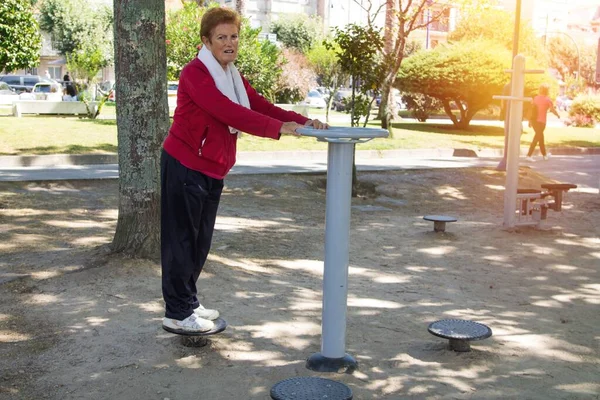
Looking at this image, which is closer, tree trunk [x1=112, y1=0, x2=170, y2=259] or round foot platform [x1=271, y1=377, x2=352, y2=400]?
round foot platform [x1=271, y1=377, x2=352, y2=400]

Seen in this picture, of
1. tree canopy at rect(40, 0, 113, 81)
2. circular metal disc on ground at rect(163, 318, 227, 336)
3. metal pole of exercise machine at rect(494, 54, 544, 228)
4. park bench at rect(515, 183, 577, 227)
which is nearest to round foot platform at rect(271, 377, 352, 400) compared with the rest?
circular metal disc on ground at rect(163, 318, 227, 336)

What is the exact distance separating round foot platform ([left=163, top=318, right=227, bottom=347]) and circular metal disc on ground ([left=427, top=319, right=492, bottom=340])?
119 cm

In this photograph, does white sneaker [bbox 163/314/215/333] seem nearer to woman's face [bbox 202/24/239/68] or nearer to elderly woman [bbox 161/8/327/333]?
elderly woman [bbox 161/8/327/333]

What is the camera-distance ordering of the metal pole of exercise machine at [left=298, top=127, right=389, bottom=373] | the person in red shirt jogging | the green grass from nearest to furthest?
the metal pole of exercise machine at [left=298, top=127, right=389, bottom=373] < the green grass < the person in red shirt jogging

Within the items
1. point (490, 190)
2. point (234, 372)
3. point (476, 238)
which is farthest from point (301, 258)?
point (490, 190)

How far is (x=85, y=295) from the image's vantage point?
17.3 feet

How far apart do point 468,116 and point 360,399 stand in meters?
22.4

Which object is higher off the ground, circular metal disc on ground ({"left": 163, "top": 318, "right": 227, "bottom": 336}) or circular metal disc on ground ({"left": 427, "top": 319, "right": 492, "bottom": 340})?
circular metal disc on ground ({"left": 163, "top": 318, "right": 227, "bottom": 336})

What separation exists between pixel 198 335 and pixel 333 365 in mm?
753

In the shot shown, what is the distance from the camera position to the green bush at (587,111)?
30703 mm

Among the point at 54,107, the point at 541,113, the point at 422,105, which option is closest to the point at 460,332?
the point at 541,113

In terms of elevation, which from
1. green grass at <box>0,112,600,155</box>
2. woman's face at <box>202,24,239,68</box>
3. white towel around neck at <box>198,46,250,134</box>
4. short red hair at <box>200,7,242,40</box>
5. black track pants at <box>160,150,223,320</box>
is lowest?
green grass at <box>0,112,600,155</box>

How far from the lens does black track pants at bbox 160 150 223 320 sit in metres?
4.07

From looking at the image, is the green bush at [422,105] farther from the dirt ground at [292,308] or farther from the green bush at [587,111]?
the dirt ground at [292,308]
